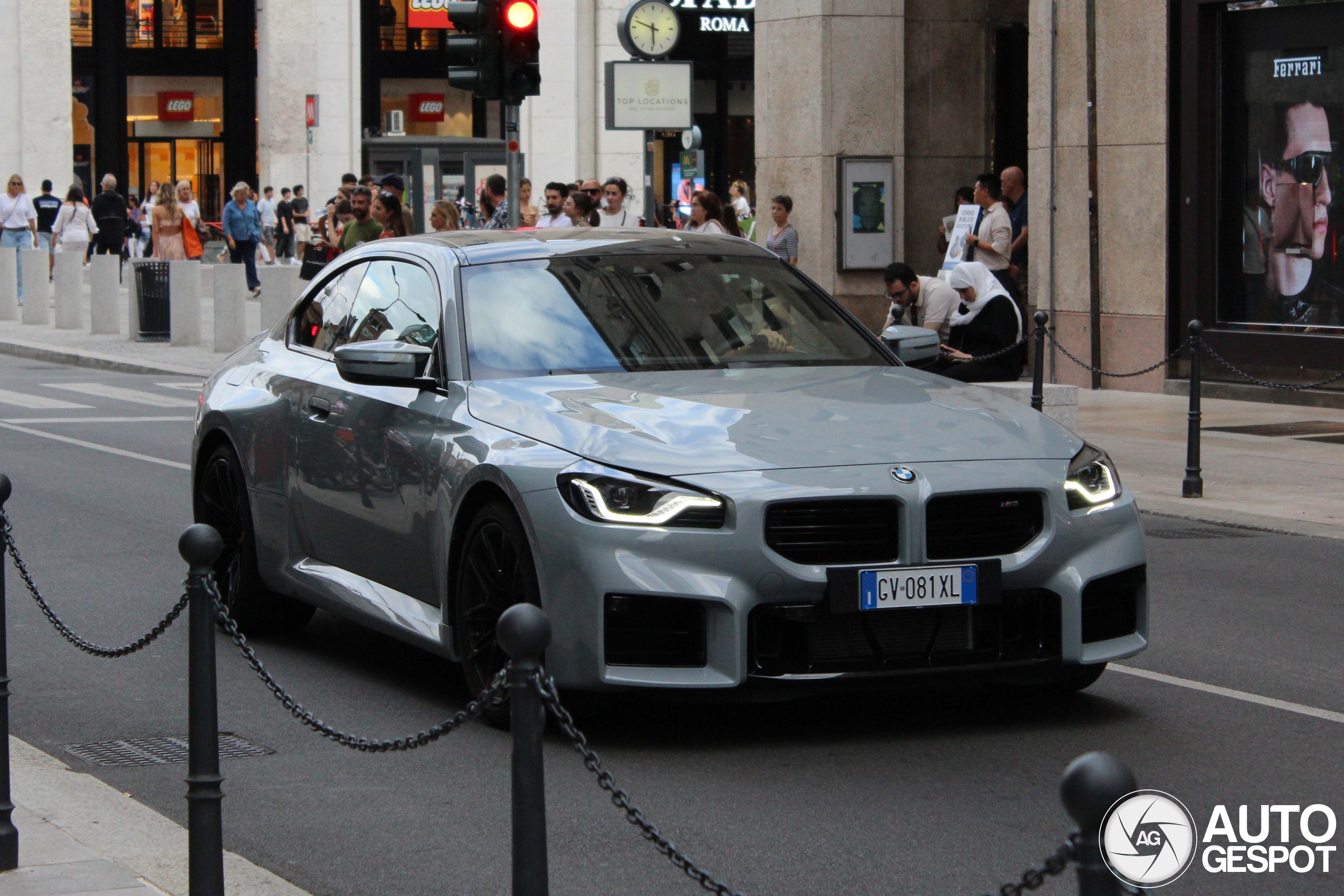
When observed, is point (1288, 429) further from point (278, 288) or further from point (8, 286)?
point (8, 286)

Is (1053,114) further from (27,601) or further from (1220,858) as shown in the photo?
(1220,858)

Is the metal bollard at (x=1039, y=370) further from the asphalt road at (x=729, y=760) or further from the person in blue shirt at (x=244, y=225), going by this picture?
the person in blue shirt at (x=244, y=225)

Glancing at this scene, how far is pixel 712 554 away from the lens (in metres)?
5.95

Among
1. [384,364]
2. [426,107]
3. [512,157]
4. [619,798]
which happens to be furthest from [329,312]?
[426,107]

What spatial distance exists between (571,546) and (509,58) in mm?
11083

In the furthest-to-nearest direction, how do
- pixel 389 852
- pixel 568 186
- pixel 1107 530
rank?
pixel 568 186
pixel 1107 530
pixel 389 852

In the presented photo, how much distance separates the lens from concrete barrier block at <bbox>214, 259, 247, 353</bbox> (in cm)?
2406

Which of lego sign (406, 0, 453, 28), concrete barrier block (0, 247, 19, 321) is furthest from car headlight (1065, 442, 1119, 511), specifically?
lego sign (406, 0, 453, 28)

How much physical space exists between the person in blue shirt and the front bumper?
99.0 ft

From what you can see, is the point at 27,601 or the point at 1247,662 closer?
the point at 1247,662

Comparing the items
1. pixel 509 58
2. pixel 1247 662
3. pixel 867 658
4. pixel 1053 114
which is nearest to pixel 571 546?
pixel 867 658

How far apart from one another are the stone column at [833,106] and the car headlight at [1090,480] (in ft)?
51.1

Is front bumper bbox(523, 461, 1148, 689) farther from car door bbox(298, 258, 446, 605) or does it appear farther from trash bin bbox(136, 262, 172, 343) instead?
trash bin bbox(136, 262, 172, 343)

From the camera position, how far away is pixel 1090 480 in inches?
258
